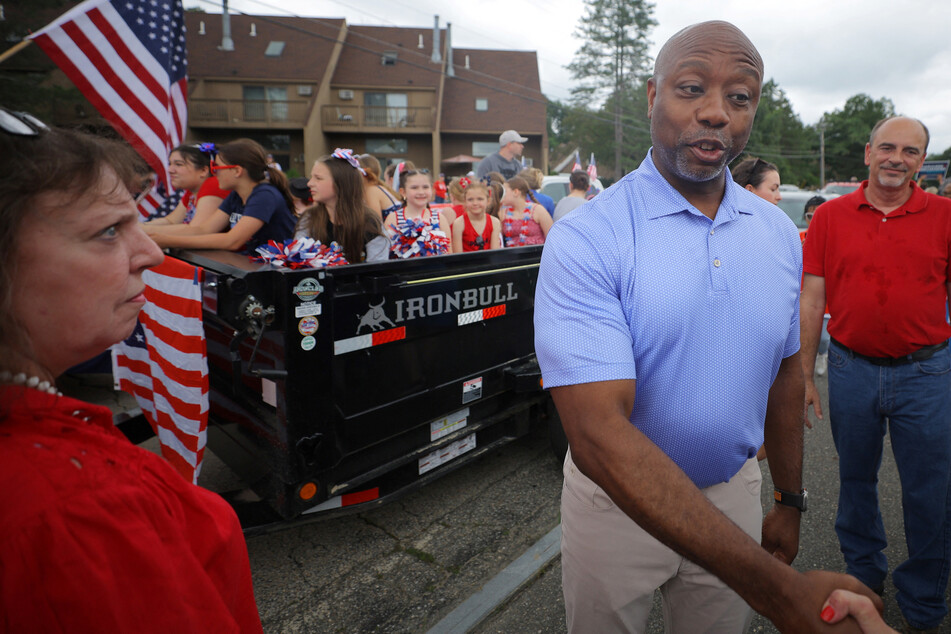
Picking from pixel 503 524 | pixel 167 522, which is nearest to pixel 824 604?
pixel 167 522

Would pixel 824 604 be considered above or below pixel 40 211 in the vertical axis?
below

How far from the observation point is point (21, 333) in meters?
0.77

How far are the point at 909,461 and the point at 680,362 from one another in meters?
2.05

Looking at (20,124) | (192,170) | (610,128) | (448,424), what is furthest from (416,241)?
(610,128)

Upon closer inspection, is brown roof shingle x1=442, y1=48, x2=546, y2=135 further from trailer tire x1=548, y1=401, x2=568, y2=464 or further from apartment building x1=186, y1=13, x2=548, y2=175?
trailer tire x1=548, y1=401, x2=568, y2=464

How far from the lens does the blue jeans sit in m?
2.64

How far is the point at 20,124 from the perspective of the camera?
796 millimetres

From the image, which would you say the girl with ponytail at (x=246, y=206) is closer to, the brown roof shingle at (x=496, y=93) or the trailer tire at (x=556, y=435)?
the trailer tire at (x=556, y=435)

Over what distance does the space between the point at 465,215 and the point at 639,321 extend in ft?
15.4

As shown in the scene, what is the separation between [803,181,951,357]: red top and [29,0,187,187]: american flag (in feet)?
14.0

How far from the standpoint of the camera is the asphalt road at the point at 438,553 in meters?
2.76

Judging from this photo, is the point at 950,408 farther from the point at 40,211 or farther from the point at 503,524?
the point at 40,211

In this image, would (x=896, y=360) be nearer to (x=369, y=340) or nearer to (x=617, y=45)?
(x=369, y=340)

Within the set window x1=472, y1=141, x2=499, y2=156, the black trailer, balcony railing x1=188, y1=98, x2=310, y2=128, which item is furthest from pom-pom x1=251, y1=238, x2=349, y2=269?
window x1=472, y1=141, x2=499, y2=156
